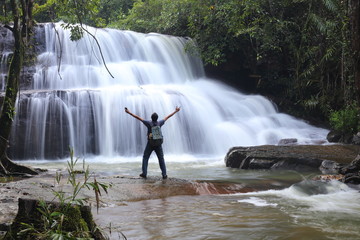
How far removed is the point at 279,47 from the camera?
63.9 feet

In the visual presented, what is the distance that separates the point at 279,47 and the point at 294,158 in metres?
10.6

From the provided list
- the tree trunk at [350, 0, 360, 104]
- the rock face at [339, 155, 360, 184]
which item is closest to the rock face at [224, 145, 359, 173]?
the rock face at [339, 155, 360, 184]

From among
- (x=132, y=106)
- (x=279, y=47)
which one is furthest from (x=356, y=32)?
(x=279, y=47)

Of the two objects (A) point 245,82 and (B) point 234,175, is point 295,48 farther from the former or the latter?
(B) point 234,175

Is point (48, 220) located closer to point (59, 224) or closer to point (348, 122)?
point (59, 224)

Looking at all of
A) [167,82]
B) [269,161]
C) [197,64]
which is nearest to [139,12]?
[197,64]

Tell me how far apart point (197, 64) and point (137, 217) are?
56.5 feet

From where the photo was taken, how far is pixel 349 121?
1493 cm

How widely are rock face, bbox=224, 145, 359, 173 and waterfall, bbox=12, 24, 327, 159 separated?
3870mm

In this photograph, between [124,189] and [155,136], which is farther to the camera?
[155,136]

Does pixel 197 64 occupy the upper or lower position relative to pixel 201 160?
upper

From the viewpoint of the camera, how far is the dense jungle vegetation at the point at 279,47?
53.6 feet

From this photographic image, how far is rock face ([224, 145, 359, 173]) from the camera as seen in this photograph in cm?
984

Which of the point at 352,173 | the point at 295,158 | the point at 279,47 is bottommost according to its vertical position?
the point at 352,173
